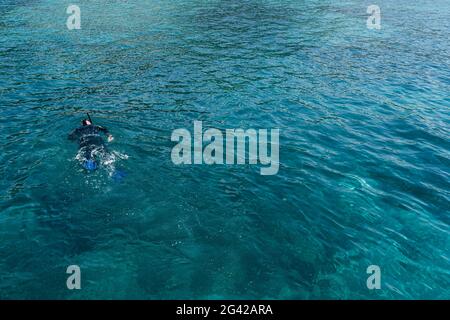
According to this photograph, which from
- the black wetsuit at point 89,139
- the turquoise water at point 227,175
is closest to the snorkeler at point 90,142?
the black wetsuit at point 89,139

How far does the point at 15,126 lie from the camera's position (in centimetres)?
1902

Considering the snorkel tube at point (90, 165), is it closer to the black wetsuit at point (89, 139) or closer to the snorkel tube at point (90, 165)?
the snorkel tube at point (90, 165)

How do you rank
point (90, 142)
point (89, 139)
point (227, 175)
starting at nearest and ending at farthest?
point (227, 175) < point (90, 142) < point (89, 139)

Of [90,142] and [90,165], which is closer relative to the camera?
[90,165]

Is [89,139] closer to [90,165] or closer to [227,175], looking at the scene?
[90,165]

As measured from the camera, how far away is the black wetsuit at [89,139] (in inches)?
614

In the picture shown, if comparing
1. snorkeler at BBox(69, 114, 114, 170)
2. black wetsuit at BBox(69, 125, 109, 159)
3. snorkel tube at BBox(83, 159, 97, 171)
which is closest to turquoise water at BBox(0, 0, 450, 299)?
snorkel tube at BBox(83, 159, 97, 171)

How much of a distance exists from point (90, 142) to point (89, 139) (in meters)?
0.25

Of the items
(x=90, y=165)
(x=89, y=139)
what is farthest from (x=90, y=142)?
(x=90, y=165)

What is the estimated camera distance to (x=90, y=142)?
15961 millimetres

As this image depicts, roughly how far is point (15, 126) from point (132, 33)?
20.1m

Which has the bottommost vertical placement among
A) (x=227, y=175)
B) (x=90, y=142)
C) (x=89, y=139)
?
(x=227, y=175)
